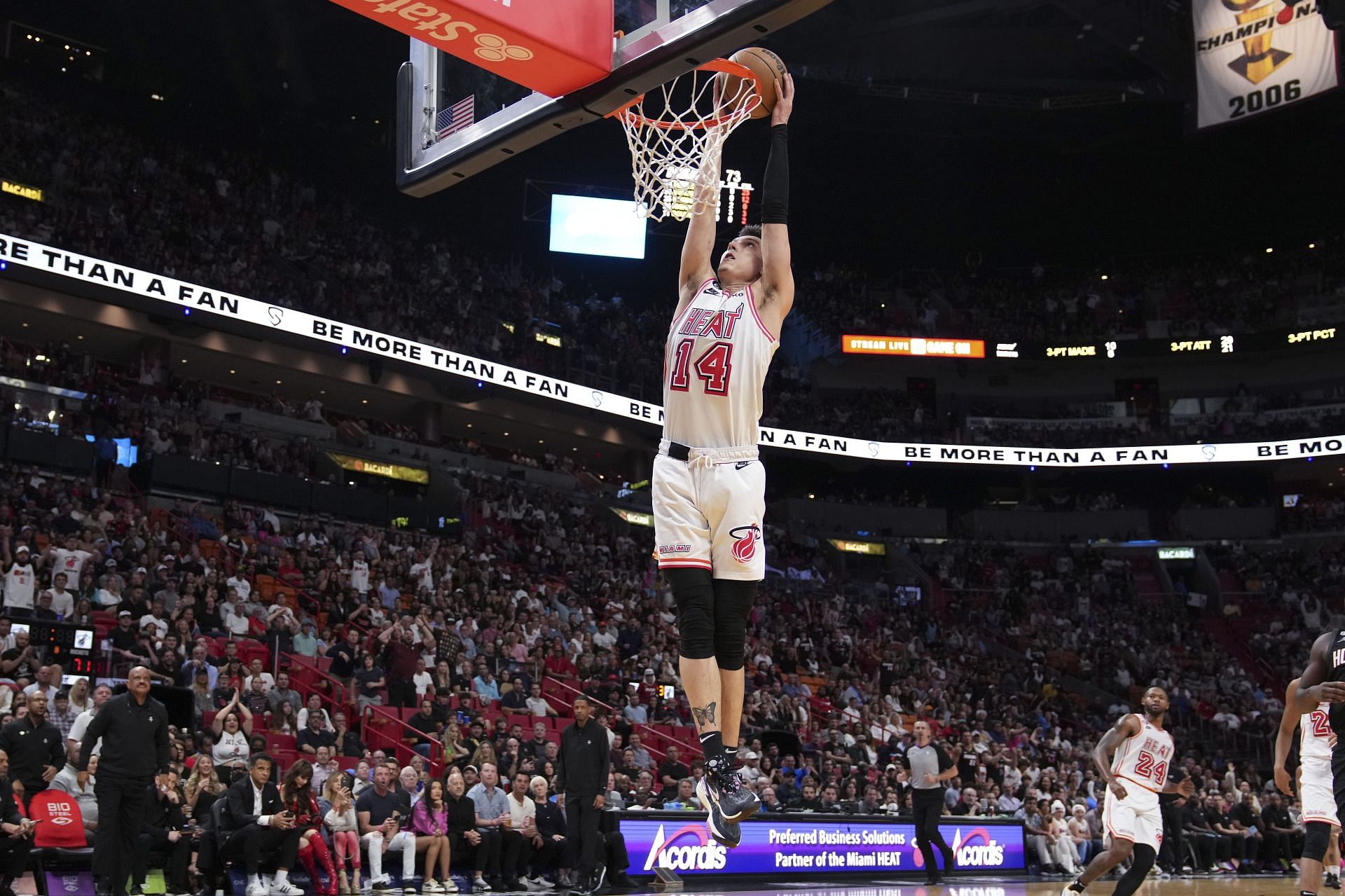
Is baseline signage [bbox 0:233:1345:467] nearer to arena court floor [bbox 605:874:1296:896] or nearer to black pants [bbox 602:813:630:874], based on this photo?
arena court floor [bbox 605:874:1296:896]

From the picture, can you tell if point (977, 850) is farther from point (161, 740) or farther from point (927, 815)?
point (161, 740)

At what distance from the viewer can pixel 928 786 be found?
12766 mm

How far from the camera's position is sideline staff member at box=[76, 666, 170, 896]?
897 centimetres

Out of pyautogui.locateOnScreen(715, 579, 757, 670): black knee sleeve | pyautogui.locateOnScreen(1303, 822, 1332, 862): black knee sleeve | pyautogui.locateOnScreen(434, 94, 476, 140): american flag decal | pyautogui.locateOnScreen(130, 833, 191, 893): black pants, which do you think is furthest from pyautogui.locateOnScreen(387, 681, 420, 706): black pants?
pyautogui.locateOnScreen(715, 579, 757, 670): black knee sleeve

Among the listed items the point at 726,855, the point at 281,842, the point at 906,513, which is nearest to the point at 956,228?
the point at 906,513

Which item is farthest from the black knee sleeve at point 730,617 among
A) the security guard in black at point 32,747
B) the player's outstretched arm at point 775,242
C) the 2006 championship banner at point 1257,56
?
the 2006 championship banner at point 1257,56

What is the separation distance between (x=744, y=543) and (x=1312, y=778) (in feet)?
17.6

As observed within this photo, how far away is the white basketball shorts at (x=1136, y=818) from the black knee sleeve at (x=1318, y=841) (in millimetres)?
1231

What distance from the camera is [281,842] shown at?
10.5 meters

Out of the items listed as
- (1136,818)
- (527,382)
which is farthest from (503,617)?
(1136,818)

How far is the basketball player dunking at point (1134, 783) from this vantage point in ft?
29.1

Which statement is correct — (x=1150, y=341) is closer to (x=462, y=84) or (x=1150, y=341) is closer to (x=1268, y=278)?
(x=1268, y=278)

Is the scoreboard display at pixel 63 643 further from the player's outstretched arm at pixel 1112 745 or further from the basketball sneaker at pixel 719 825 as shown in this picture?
the basketball sneaker at pixel 719 825

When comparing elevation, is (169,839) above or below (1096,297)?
below
